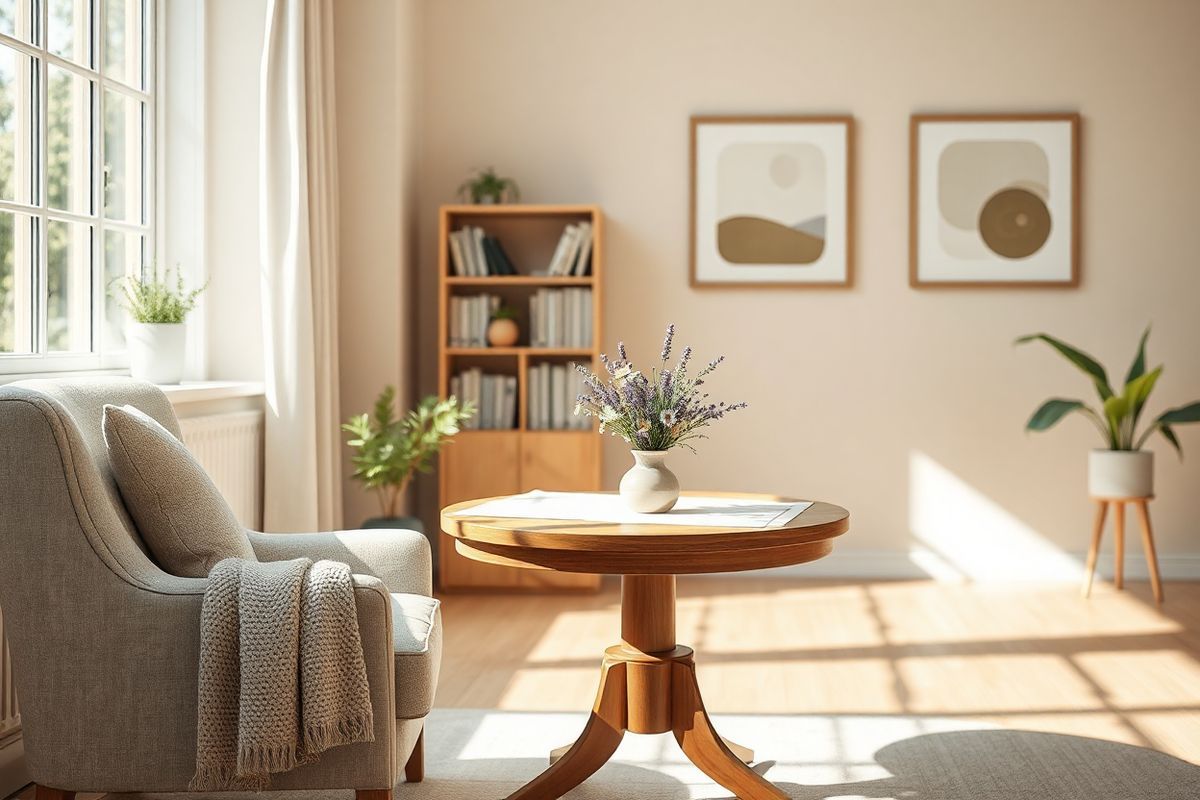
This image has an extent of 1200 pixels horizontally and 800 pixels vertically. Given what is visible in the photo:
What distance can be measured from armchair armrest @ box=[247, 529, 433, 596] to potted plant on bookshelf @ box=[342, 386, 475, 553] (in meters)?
1.61

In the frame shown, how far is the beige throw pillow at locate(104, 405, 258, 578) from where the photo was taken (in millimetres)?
2320

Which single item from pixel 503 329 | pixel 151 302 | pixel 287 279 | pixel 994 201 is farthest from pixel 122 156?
pixel 994 201

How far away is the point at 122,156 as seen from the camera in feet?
12.8

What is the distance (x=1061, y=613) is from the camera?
4.57 metres

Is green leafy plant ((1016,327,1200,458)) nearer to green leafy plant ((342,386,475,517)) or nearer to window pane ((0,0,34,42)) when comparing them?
green leafy plant ((342,386,475,517))

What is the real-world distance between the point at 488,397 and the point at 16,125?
226 cm

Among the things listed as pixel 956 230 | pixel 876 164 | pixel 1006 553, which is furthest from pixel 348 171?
pixel 1006 553

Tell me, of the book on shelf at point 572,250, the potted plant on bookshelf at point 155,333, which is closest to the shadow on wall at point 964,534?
the book on shelf at point 572,250

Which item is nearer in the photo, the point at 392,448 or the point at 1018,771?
the point at 1018,771

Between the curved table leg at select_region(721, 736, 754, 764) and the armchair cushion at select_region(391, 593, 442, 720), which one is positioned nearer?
the armchair cushion at select_region(391, 593, 442, 720)

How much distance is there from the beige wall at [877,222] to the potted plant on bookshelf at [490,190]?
0.32 ft

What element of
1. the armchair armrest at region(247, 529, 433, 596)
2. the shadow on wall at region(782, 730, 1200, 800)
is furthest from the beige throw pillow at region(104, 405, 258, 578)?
the shadow on wall at region(782, 730, 1200, 800)

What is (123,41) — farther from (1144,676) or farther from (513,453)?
(1144,676)

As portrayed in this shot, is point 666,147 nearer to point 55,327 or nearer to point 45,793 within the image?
point 55,327
